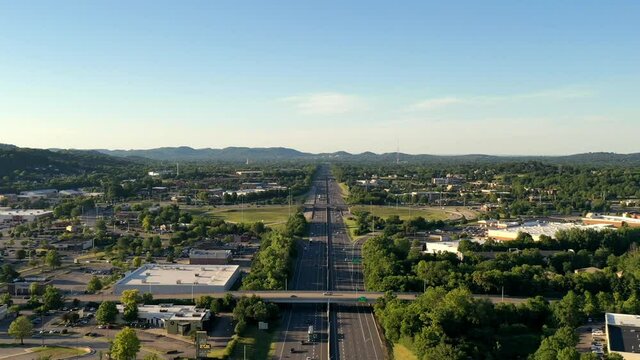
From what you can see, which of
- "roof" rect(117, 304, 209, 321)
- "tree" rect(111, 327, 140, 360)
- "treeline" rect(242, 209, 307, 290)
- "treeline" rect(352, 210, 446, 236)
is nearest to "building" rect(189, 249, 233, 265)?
"treeline" rect(242, 209, 307, 290)

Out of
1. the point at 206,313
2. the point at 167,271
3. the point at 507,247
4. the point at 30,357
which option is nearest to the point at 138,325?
the point at 206,313

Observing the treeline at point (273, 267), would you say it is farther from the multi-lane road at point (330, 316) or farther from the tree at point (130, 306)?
the tree at point (130, 306)

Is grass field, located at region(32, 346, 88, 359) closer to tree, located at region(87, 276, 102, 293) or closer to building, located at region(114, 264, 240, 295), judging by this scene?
building, located at region(114, 264, 240, 295)

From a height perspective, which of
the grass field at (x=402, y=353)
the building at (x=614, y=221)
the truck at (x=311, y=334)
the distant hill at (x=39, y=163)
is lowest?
the grass field at (x=402, y=353)

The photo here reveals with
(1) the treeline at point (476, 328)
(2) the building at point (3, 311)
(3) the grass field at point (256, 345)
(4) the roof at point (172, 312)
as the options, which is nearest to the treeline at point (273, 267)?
(4) the roof at point (172, 312)

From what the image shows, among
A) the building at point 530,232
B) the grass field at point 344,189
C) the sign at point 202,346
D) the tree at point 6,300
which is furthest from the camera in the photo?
the grass field at point 344,189

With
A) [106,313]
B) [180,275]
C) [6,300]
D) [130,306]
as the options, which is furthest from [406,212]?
[6,300]
